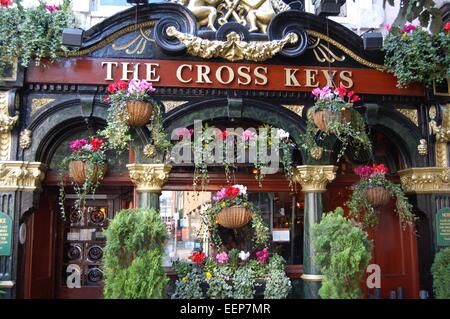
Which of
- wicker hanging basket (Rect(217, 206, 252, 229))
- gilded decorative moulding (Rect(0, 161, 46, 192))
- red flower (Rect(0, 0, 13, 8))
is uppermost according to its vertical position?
red flower (Rect(0, 0, 13, 8))

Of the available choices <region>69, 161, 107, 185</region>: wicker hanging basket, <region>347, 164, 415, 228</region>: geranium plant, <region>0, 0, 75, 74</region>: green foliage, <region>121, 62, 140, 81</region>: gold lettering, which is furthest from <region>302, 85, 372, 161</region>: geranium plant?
<region>0, 0, 75, 74</region>: green foliage

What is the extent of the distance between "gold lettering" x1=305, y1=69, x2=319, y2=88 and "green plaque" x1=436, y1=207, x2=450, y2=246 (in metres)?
2.75

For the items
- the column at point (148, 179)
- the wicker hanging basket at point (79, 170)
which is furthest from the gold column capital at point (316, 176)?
the wicker hanging basket at point (79, 170)

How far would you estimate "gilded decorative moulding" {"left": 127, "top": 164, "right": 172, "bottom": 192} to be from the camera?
7.18 meters

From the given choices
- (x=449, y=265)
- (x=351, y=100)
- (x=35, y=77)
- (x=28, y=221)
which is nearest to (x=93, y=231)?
(x=28, y=221)

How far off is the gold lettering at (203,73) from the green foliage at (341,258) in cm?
279

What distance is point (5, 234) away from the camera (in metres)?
6.82

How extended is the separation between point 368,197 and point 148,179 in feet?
10.8

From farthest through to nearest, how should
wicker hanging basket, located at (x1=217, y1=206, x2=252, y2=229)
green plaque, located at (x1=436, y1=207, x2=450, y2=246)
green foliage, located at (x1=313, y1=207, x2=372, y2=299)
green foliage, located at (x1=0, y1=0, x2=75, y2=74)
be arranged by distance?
green plaque, located at (x1=436, y1=207, x2=450, y2=246), wicker hanging basket, located at (x1=217, y1=206, x2=252, y2=229), green foliage, located at (x1=0, y1=0, x2=75, y2=74), green foliage, located at (x1=313, y1=207, x2=372, y2=299)

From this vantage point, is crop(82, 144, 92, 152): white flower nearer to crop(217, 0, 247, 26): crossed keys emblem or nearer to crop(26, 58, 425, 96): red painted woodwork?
crop(26, 58, 425, 96): red painted woodwork

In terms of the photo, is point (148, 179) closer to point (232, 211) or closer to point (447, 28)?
point (232, 211)

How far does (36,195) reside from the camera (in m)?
7.22

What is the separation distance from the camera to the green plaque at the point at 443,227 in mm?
7496

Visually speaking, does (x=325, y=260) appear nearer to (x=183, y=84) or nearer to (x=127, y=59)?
(x=183, y=84)
